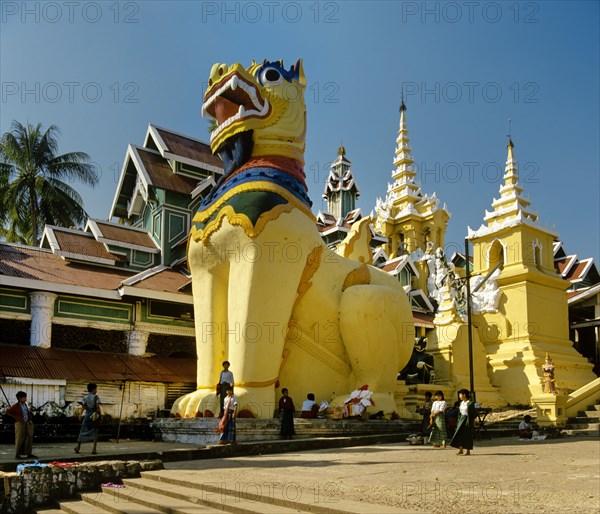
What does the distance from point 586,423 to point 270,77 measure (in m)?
12.0

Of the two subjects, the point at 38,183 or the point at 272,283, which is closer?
the point at 272,283

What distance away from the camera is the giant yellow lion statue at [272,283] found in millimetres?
13297

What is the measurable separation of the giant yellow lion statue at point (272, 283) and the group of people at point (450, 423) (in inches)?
62.4

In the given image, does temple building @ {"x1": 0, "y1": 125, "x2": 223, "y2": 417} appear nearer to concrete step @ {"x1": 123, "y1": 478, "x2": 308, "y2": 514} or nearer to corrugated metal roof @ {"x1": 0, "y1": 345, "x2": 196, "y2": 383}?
corrugated metal roof @ {"x1": 0, "y1": 345, "x2": 196, "y2": 383}

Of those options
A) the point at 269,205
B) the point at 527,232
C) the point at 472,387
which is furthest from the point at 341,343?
the point at 527,232

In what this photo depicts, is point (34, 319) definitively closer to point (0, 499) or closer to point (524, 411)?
point (0, 499)

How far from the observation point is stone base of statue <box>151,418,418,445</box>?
40.8 feet

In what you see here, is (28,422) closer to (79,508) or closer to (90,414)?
(90,414)

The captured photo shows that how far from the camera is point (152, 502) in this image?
24.3 feet

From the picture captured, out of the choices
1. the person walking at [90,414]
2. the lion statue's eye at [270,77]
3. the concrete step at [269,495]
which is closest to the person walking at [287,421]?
the person walking at [90,414]

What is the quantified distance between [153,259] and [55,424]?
7295 mm

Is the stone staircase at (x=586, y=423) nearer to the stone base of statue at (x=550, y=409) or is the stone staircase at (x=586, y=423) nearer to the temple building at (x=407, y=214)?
the stone base of statue at (x=550, y=409)

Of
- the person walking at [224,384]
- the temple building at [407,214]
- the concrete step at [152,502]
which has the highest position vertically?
the temple building at [407,214]

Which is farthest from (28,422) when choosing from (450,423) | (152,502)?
(450,423)
